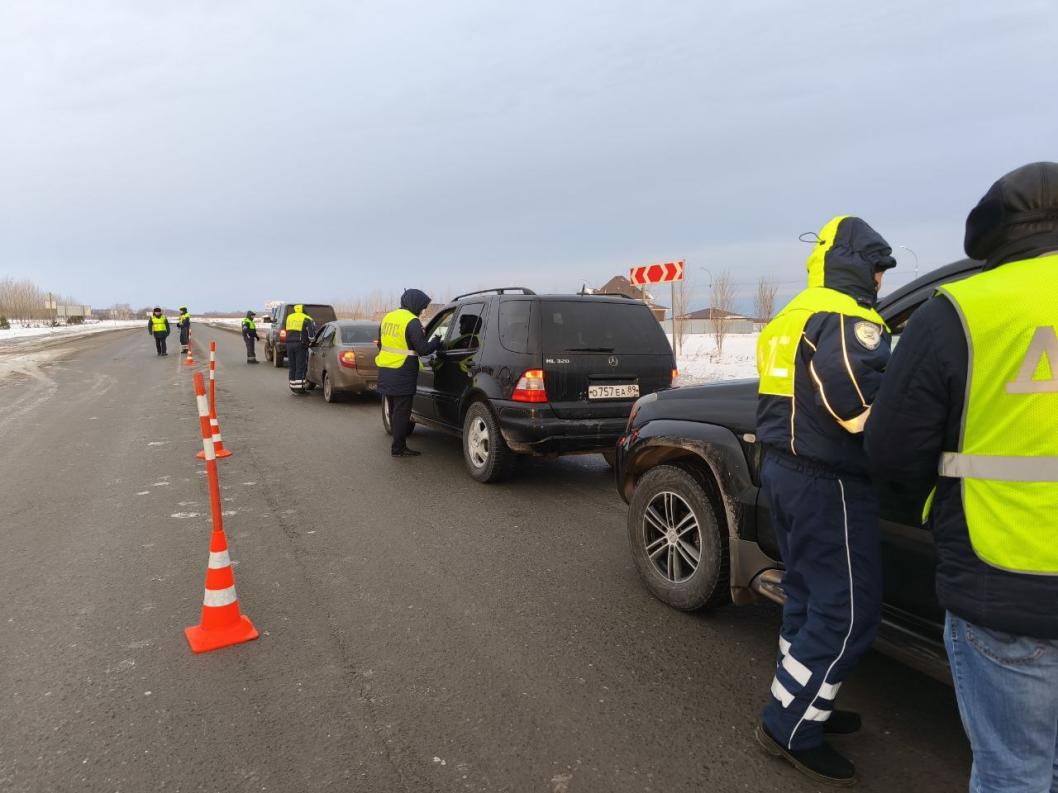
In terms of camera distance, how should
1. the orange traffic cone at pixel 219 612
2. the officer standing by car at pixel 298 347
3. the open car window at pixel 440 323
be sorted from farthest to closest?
1. the officer standing by car at pixel 298 347
2. the open car window at pixel 440 323
3. the orange traffic cone at pixel 219 612

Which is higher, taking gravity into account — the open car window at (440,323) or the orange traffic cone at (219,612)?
the open car window at (440,323)

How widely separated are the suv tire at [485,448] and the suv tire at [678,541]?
247 centimetres

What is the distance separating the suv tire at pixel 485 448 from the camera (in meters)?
6.34

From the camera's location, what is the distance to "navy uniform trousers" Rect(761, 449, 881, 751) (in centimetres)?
230

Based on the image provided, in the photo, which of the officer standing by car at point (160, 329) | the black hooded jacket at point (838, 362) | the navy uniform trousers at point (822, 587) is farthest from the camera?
the officer standing by car at point (160, 329)

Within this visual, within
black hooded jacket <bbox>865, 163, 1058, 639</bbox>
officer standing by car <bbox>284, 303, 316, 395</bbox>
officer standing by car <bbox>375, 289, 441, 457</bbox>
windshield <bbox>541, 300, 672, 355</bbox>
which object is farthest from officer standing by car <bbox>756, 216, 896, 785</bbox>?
officer standing by car <bbox>284, 303, 316, 395</bbox>

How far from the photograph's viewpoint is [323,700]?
9.46 ft

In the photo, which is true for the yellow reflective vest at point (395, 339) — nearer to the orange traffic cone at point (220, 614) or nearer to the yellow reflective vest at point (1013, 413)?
the orange traffic cone at point (220, 614)

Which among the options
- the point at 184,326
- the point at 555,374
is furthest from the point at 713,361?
the point at 184,326

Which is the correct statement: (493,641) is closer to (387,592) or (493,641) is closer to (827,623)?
(387,592)

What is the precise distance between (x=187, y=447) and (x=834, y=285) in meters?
8.12

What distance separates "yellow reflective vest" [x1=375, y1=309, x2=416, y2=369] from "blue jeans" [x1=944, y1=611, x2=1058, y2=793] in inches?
257

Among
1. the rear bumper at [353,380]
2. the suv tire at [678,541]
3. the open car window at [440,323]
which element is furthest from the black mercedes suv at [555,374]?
the rear bumper at [353,380]

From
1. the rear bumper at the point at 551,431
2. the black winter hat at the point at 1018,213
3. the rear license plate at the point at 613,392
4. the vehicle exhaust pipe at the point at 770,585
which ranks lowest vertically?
the vehicle exhaust pipe at the point at 770,585
